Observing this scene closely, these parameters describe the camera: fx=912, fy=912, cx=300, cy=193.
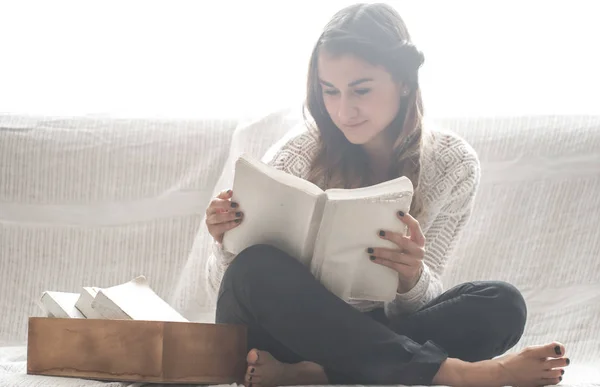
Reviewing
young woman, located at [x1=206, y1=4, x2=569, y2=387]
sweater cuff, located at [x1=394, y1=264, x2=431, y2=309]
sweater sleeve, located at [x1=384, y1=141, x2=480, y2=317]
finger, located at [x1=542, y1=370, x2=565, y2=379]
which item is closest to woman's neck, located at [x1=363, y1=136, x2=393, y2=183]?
young woman, located at [x1=206, y1=4, x2=569, y2=387]

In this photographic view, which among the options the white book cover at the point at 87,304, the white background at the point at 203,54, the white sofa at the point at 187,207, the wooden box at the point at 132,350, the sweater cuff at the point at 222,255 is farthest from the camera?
the white background at the point at 203,54

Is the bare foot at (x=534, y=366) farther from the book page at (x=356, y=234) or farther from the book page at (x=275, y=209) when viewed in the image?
the book page at (x=275, y=209)

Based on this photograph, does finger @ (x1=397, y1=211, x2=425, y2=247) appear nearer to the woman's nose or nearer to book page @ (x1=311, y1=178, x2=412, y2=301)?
book page @ (x1=311, y1=178, x2=412, y2=301)

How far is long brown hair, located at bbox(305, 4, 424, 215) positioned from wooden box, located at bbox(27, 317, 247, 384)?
0.40 m

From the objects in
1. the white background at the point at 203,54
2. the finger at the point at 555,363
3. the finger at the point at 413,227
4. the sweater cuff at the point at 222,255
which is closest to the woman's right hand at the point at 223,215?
the sweater cuff at the point at 222,255

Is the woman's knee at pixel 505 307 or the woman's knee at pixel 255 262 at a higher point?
the woman's knee at pixel 255 262

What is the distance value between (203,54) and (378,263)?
0.99m

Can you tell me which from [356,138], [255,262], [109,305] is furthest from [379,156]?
[109,305]

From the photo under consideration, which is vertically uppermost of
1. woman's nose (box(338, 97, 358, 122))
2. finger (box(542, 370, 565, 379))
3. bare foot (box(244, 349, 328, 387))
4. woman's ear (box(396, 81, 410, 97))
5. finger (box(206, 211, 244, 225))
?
woman's ear (box(396, 81, 410, 97))

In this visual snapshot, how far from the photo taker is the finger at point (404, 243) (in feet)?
4.07

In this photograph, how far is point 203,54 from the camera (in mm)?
2090

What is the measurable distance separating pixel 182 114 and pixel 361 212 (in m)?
0.80

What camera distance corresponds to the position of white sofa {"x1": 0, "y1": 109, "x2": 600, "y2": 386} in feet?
5.82

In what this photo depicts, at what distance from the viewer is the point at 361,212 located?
122cm
